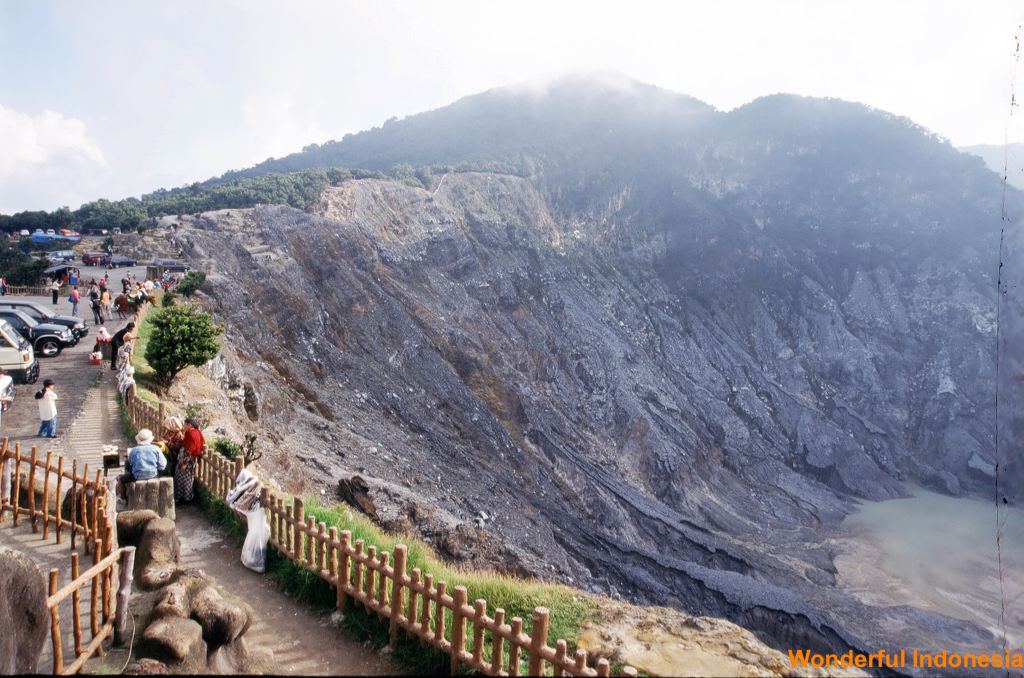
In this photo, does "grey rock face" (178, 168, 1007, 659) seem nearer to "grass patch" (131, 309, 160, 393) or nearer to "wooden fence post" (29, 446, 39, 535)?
"grass patch" (131, 309, 160, 393)

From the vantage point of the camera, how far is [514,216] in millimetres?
46625

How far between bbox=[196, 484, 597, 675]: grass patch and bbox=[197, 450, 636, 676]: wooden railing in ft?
0.42

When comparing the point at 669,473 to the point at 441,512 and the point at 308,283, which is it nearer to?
the point at 441,512

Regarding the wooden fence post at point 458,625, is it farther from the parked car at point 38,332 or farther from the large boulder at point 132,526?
the parked car at point 38,332

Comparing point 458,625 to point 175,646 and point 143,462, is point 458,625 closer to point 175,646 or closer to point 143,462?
point 175,646

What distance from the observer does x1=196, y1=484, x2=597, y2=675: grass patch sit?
6199mm

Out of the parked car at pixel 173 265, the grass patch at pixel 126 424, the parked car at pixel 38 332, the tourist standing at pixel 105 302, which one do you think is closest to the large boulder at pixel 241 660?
the grass patch at pixel 126 424

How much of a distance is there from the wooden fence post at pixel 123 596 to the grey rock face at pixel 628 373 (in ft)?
48.2

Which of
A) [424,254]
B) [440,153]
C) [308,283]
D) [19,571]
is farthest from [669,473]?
[440,153]

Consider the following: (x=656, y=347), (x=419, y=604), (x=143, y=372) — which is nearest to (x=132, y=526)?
(x=419, y=604)

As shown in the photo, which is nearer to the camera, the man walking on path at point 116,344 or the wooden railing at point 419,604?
the wooden railing at point 419,604

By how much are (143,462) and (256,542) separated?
205cm

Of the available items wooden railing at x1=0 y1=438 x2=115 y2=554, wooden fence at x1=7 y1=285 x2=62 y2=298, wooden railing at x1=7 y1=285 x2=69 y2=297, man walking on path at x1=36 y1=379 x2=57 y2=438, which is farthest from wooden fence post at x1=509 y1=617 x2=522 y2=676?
wooden railing at x1=7 y1=285 x2=69 y2=297

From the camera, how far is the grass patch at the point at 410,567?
20.3ft
